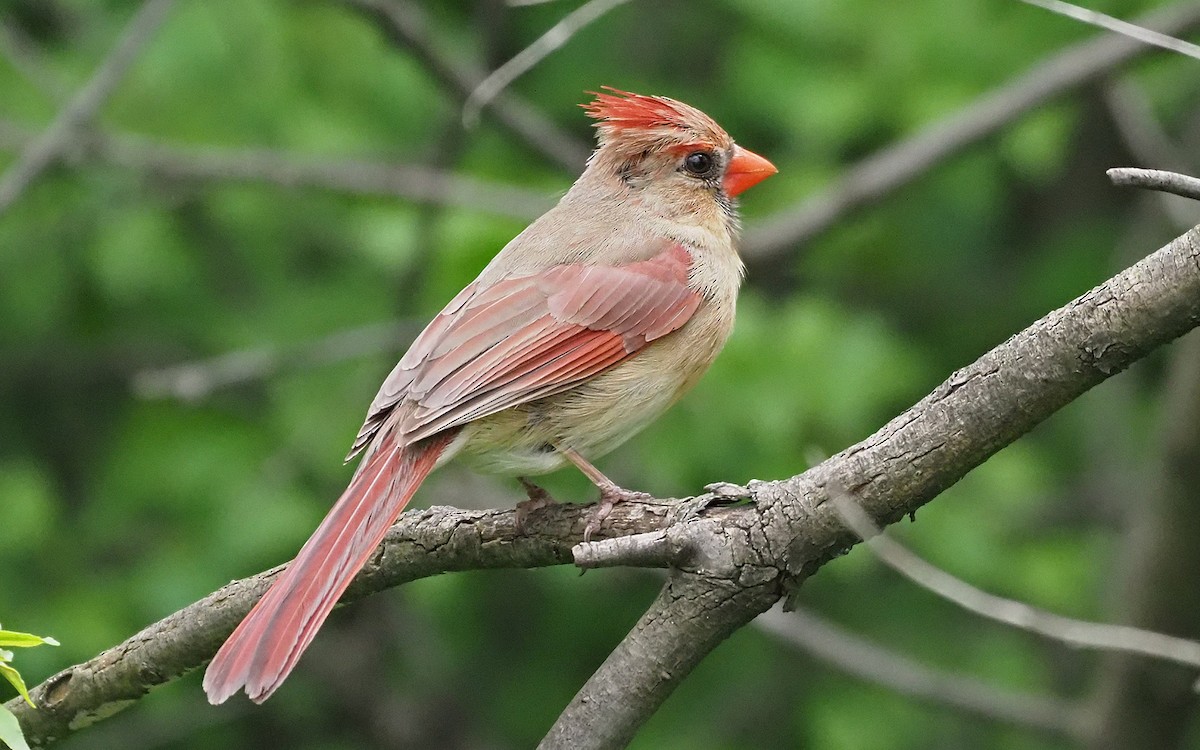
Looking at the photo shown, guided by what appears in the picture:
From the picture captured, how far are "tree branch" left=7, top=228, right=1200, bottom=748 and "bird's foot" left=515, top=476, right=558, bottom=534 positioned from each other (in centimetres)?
2

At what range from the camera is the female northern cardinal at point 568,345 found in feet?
9.81

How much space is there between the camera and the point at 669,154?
14.7 ft

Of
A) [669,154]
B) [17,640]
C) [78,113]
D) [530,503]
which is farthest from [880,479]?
[78,113]

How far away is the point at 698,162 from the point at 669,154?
0.31 feet

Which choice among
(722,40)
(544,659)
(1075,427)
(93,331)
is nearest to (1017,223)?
(1075,427)

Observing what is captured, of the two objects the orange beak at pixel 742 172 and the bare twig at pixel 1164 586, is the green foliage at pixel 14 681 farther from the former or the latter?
the bare twig at pixel 1164 586

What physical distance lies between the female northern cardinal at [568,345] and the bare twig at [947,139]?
1.28m

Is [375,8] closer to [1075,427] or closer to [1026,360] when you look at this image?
[1026,360]

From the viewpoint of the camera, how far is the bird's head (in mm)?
4445

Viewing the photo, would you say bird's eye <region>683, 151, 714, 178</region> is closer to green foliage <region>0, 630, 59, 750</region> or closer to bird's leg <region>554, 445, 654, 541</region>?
bird's leg <region>554, 445, 654, 541</region>

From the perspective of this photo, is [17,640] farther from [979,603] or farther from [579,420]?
[979,603]

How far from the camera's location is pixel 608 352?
12.2 ft

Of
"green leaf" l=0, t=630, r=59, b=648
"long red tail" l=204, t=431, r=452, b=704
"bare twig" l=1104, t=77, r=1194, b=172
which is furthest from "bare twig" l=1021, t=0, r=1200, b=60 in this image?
"bare twig" l=1104, t=77, r=1194, b=172

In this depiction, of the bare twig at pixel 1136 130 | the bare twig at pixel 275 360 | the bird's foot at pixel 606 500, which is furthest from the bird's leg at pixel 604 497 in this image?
the bare twig at pixel 1136 130
